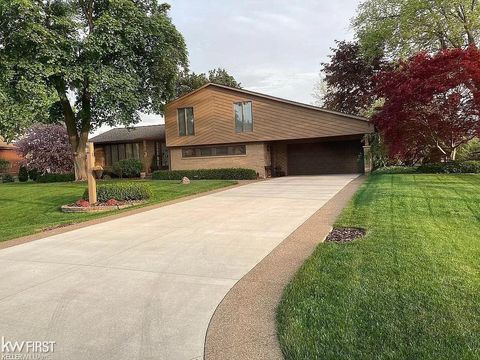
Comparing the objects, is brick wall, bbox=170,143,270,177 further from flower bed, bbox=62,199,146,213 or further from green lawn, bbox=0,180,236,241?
flower bed, bbox=62,199,146,213

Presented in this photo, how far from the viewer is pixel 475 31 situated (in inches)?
859

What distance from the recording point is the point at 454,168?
53.1 feet

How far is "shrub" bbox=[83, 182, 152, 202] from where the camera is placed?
1183 cm

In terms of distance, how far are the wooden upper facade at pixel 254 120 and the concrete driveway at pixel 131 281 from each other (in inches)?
530

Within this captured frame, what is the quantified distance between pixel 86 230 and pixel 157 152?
21.3 m

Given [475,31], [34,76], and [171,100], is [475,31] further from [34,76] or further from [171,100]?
[34,76]

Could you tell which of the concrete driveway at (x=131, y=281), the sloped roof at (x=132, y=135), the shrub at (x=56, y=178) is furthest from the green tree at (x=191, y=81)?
the concrete driveway at (x=131, y=281)

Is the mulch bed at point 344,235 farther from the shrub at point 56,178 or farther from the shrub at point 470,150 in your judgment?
the shrub at point 56,178

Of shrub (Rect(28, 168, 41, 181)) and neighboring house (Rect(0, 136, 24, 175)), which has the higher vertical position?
neighboring house (Rect(0, 136, 24, 175))

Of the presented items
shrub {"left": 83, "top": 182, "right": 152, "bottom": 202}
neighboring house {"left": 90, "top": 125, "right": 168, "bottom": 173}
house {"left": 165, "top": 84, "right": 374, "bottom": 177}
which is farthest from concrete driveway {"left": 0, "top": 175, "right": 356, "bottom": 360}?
neighboring house {"left": 90, "top": 125, "right": 168, "bottom": 173}

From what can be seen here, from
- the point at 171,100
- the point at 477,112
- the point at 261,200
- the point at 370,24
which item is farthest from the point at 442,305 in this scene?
the point at 370,24

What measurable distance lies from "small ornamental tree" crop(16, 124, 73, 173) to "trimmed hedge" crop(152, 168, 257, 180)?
29.1 ft

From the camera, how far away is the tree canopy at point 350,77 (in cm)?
2812
